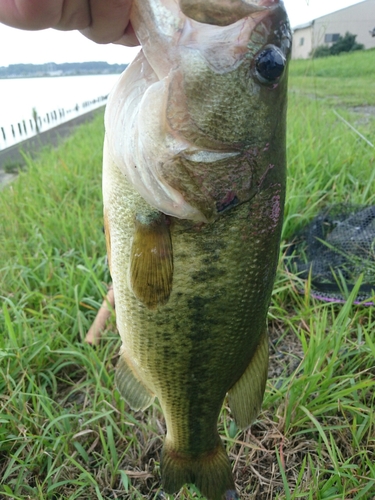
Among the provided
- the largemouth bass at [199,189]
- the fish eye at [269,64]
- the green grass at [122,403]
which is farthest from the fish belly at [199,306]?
the green grass at [122,403]

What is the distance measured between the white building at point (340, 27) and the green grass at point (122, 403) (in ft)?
5.88

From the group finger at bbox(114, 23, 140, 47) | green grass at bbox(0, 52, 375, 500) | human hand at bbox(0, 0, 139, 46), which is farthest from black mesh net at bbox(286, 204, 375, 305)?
human hand at bbox(0, 0, 139, 46)

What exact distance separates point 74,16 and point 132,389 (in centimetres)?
117

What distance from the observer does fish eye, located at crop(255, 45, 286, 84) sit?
1.06 metres

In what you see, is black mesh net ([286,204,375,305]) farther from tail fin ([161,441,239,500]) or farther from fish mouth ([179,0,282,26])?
fish mouth ([179,0,282,26])

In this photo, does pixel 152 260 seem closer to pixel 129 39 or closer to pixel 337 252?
pixel 129 39

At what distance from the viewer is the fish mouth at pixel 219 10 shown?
3.18 ft

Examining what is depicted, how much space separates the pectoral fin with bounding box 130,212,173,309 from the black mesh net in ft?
4.49

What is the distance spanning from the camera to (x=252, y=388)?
138 centimetres

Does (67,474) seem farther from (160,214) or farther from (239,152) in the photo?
(239,152)

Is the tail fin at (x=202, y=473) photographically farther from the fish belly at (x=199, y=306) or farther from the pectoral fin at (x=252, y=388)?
the pectoral fin at (x=252, y=388)

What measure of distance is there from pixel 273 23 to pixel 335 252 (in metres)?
1.93

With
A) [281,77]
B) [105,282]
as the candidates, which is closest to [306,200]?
[105,282]

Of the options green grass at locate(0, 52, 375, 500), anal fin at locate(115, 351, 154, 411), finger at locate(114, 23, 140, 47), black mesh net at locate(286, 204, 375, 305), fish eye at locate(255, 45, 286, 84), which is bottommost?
green grass at locate(0, 52, 375, 500)
